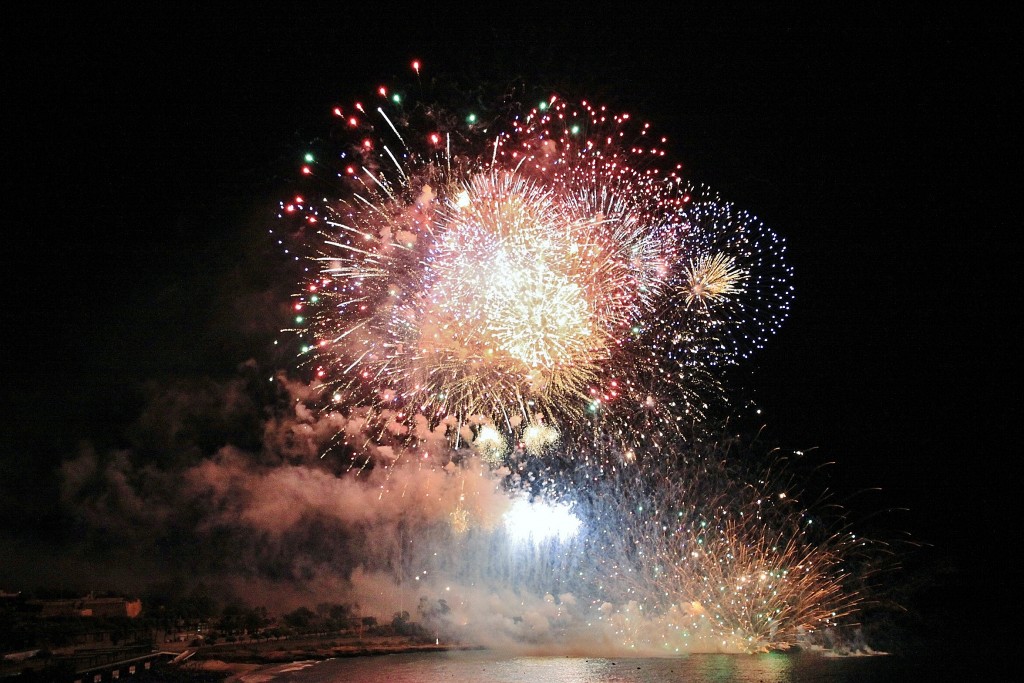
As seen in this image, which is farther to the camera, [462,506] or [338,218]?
[462,506]

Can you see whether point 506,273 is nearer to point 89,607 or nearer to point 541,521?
point 541,521

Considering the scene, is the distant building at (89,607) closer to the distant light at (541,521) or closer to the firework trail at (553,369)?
the firework trail at (553,369)

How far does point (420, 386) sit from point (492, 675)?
730 cm

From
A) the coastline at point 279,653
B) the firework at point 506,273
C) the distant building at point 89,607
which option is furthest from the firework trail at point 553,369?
the distant building at point 89,607

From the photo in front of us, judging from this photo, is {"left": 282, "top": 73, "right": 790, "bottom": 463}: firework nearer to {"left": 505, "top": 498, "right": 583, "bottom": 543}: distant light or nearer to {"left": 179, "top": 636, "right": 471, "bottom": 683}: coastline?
{"left": 505, "top": 498, "right": 583, "bottom": 543}: distant light

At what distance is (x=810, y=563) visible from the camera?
16.1 meters

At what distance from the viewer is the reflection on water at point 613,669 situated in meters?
14.4

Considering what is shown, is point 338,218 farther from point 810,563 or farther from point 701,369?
point 810,563

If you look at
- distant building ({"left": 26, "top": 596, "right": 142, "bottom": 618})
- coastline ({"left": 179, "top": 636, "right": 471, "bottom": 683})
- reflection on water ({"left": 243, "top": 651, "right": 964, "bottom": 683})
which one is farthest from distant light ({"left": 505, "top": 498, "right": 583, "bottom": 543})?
distant building ({"left": 26, "top": 596, "right": 142, "bottom": 618})

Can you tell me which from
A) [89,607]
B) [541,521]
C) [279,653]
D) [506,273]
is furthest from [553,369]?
[89,607]

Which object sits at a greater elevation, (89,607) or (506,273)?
(506,273)

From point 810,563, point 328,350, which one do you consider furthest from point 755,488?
point 328,350

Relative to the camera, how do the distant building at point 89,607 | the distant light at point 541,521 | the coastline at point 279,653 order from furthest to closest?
the distant building at point 89,607
the distant light at point 541,521
the coastline at point 279,653

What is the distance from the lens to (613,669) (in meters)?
15.9
